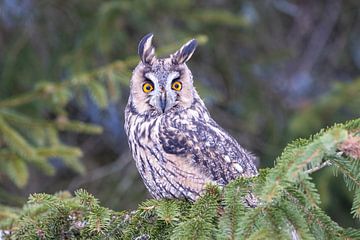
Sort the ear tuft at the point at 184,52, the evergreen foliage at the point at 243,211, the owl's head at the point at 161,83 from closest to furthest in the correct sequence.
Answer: the evergreen foliage at the point at 243,211
the owl's head at the point at 161,83
the ear tuft at the point at 184,52

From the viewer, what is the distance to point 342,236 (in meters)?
2.03

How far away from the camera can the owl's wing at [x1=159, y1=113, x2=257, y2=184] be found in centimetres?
300

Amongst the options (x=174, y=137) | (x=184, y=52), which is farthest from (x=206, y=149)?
(x=184, y=52)

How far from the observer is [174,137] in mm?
3100

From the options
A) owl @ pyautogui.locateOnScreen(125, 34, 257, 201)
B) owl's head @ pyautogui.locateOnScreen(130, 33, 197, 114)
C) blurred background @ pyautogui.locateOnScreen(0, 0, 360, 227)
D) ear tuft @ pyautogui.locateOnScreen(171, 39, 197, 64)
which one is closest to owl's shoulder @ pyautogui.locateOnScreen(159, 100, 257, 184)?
owl @ pyautogui.locateOnScreen(125, 34, 257, 201)

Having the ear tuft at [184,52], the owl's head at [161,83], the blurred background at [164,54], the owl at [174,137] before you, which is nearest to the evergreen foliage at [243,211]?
the owl at [174,137]

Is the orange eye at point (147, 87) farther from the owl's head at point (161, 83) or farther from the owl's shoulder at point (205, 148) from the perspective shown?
the owl's shoulder at point (205, 148)

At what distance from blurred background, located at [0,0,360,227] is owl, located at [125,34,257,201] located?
2.86ft

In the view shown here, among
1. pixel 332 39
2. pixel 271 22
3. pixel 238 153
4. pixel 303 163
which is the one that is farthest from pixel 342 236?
pixel 332 39

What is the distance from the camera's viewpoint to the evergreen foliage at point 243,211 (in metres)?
1.89

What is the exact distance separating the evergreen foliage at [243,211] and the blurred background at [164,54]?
74.2 inches

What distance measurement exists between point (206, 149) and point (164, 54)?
172 cm

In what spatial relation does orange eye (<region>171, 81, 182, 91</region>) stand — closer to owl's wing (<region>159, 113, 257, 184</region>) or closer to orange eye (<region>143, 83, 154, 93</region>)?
orange eye (<region>143, 83, 154, 93</region>)

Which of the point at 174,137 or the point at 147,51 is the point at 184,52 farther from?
the point at 174,137
